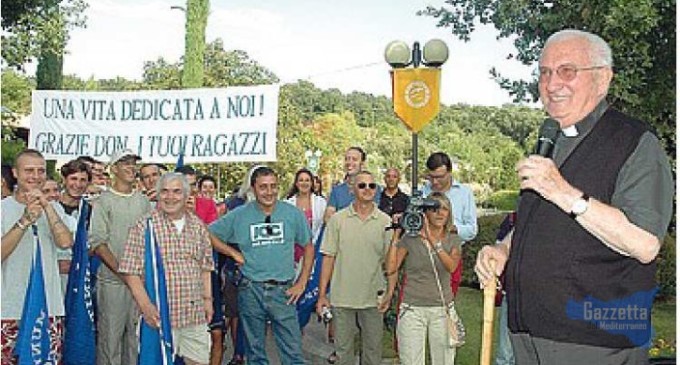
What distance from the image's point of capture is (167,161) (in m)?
8.80

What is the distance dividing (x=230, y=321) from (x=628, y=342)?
4.92m

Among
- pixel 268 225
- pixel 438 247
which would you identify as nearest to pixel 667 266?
pixel 438 247

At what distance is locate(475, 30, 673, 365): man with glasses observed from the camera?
8.37ft

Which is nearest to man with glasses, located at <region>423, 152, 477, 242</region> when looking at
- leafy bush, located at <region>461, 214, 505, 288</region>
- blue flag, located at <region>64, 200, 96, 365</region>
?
blue flag, located at <region>64, 200, 96, 365</region>

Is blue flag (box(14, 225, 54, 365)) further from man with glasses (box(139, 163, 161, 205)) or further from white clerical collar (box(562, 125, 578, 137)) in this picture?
white clerical collar (box(562, 125, 578, 137))

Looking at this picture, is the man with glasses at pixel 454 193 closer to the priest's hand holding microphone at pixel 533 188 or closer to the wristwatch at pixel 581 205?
the priest's hand holding microphone at pixel 533 188

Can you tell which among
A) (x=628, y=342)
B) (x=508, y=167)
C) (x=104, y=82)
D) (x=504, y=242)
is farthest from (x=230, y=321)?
(x=104, y=82)

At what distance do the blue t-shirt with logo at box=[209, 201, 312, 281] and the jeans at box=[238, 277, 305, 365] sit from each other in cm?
8

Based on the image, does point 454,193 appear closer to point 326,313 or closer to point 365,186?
point 365,186

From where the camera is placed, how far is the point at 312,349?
826 centimetres

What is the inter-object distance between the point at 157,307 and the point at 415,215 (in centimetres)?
171

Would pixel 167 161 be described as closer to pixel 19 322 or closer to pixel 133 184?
pixel 133 184

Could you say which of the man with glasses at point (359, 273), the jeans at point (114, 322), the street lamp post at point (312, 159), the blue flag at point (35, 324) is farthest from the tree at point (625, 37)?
the street lamp post at point (312, 159)

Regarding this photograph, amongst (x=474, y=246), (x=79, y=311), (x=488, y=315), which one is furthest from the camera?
(x=474, y=246)
